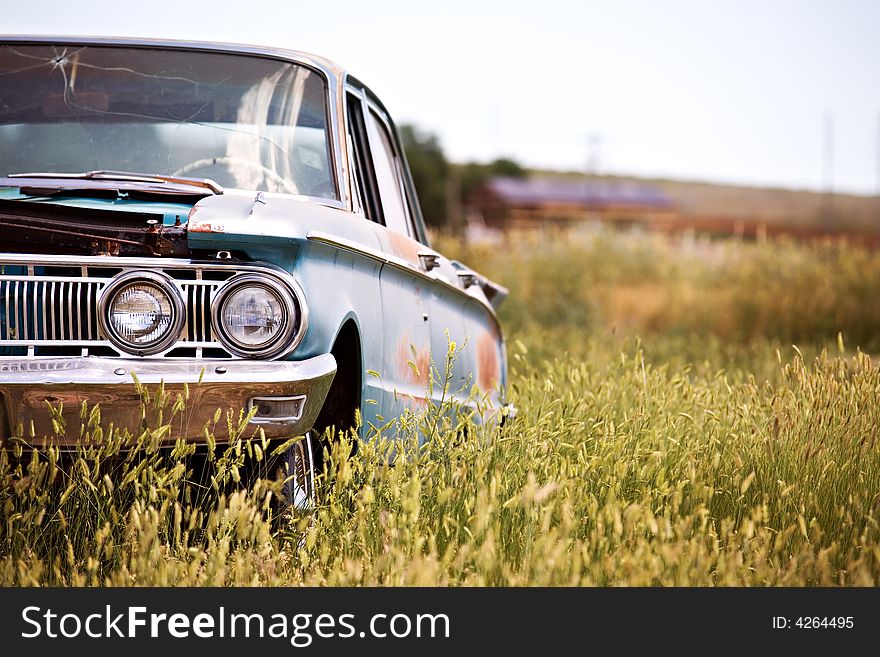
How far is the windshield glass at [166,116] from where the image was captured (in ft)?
13.1

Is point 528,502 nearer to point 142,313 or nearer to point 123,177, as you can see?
point 142,313

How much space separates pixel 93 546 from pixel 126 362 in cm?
59

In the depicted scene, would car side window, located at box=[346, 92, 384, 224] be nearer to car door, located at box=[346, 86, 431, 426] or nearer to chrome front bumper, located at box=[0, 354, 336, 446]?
car door, located at box=[346, 86, 431, 426]

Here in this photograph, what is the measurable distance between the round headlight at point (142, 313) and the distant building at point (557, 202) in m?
56.9

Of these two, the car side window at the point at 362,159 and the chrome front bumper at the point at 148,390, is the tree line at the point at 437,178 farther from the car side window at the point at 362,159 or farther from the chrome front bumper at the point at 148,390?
the chrome front bumper at the point at 148,390

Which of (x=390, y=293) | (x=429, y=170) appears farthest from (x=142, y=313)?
(x=429, y=170)

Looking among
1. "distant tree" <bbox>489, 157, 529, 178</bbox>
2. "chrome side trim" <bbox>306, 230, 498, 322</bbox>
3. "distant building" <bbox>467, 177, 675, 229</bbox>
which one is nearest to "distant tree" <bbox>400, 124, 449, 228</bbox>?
"distant building" <bbox>467, 177, 675, 229</bbox>

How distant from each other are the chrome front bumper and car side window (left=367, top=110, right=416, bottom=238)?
1.46 m

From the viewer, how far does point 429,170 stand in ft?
185

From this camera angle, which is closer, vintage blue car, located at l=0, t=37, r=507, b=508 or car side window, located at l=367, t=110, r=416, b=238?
vintage blue car, located at l=0, t=37, r=507, b=508

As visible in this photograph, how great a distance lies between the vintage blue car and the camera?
10.1 ft

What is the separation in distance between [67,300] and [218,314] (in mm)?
404
